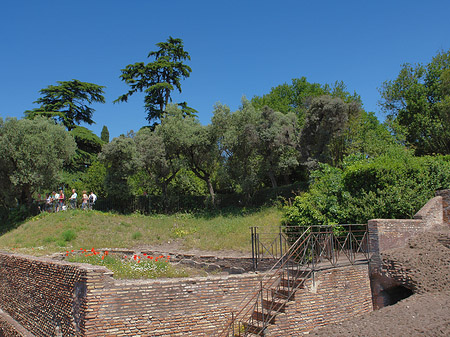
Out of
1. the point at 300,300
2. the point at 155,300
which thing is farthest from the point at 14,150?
the point at 300,300

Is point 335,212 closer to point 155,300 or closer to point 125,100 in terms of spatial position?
point 155,300

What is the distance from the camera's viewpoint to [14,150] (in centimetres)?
2133

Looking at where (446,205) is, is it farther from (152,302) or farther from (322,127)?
(322,127)

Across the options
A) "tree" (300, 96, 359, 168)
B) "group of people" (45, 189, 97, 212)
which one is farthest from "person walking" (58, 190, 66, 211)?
"tree" (300, 96, 359, 168)

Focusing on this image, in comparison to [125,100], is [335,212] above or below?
below

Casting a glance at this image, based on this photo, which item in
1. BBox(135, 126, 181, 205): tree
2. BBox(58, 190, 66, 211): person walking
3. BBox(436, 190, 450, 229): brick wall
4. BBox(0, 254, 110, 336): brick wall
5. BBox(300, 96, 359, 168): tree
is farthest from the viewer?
BBox(135, 126, 181, 205): tree

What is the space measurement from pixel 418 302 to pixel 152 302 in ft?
18.8

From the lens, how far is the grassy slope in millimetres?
17219

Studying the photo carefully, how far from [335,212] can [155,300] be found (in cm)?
752

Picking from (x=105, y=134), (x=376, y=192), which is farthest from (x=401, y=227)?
(x=105, y=134)

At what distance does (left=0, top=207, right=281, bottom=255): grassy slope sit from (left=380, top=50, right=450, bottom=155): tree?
1164 centimetres

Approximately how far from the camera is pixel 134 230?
20016 mm

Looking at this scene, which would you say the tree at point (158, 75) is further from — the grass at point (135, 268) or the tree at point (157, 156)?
A: the grass at point (135, 268)

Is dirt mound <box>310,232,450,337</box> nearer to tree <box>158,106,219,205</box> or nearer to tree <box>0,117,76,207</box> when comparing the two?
tree <box>158,106,219,205</box>
